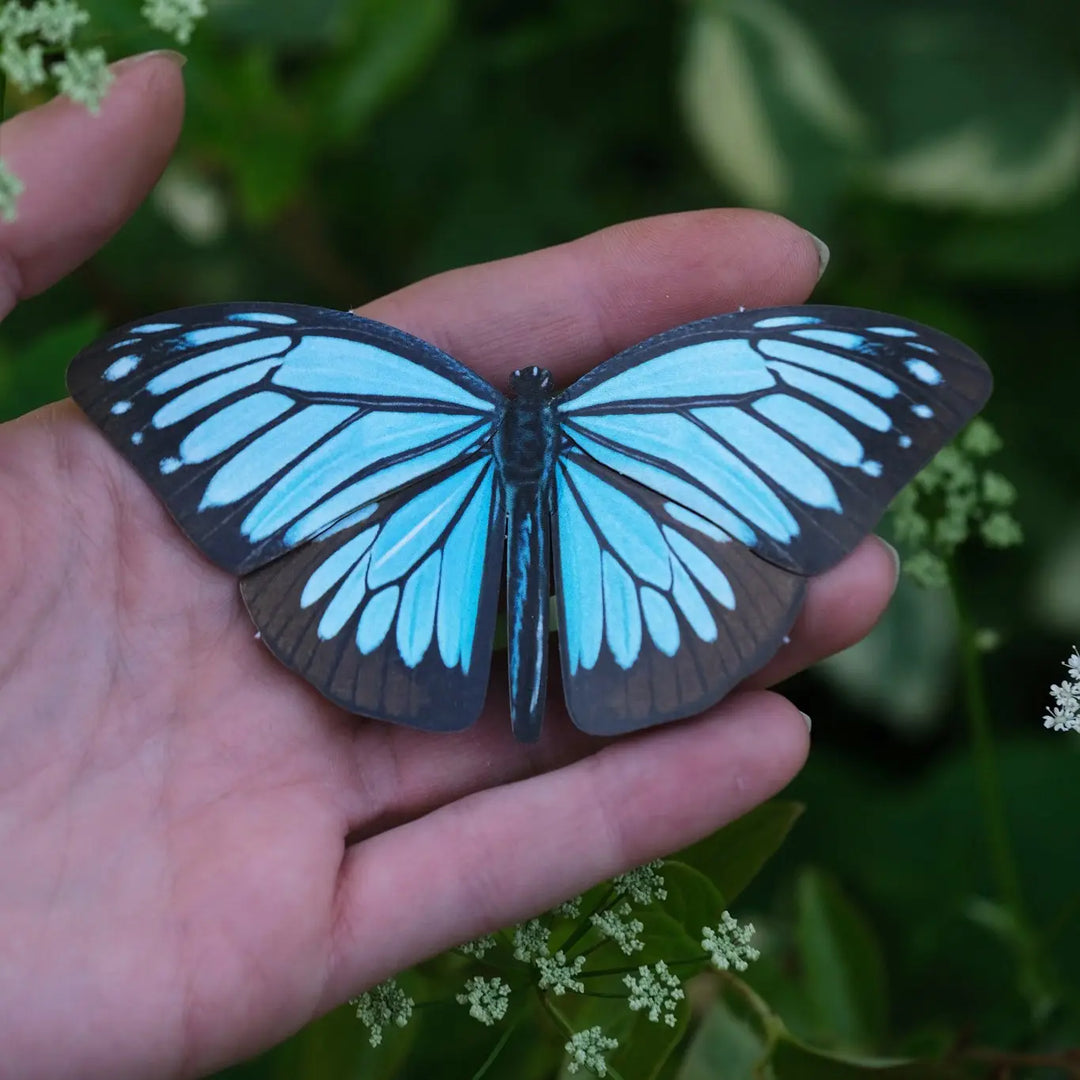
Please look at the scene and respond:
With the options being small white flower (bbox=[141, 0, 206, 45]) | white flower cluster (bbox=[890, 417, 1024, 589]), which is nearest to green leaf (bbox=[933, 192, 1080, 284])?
white flower cluster (bbox=[890, 417, 1024, 589])

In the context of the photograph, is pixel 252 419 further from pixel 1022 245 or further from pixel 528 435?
pixel 1022 245

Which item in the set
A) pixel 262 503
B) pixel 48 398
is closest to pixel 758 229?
pixel 262 503

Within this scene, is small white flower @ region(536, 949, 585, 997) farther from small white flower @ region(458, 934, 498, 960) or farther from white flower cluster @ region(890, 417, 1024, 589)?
white flower cluster @ region(890, 417, 1024, 589)

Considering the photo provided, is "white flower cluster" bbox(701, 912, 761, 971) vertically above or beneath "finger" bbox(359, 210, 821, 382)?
beneath

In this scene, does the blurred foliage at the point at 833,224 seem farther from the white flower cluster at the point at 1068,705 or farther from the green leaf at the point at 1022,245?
the white flower cluster at the point at 1068,705

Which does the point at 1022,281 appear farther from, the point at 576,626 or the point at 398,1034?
the point at 398,1034

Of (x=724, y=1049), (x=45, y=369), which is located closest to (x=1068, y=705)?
(x=724, y=1049)

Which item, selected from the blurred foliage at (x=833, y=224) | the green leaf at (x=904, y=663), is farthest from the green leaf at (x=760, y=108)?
the green leaf at (x=904, y=663)
